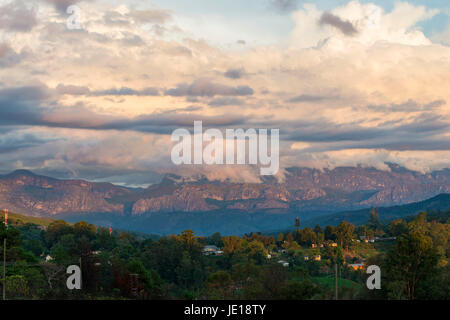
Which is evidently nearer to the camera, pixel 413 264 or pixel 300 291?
pixel 300 291

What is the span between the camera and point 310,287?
74.5m

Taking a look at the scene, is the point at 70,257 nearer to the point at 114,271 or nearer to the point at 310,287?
the point at 114,271

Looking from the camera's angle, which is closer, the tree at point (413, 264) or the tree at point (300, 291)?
the tree at point (300, 291)

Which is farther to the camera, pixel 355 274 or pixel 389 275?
pixel 355 274

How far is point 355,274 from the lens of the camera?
515ft

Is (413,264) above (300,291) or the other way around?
above

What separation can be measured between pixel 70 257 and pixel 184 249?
57.6 meters

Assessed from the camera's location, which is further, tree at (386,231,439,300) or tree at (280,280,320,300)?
tree at (386,231,439,300)
